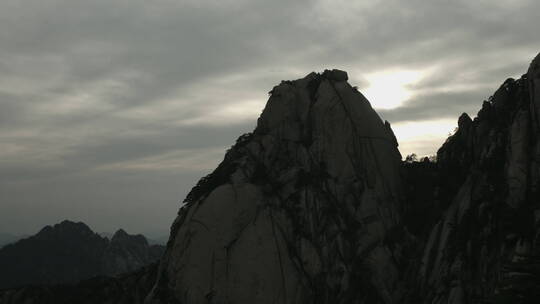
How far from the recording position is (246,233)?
76.6 metres

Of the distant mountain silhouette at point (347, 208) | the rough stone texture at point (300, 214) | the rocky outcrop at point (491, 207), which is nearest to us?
the rocky outcrop at point (491, 207)

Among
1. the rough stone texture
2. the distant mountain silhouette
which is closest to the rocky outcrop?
the distant mountain silhouette

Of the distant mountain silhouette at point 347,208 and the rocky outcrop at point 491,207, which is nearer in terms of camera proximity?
the rocky outcrop at point 491,207

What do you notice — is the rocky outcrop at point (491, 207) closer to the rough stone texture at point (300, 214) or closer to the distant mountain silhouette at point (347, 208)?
the distant mountain silhouette at point (347, 208)

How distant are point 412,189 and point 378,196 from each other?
19.4 feet

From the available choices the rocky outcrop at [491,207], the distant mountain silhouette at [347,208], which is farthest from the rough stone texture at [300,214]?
the rocky outcrop at [491,207]

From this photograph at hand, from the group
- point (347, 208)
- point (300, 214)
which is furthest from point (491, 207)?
point (300, 214)

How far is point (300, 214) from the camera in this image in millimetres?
→ 79125

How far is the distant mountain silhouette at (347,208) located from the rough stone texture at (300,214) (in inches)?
6.2

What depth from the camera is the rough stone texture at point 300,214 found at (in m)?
73.1

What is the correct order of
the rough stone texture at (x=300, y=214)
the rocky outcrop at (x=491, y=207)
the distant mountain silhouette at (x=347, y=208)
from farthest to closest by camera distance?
the rough stone texture at (x=300, y=214), the distant mountain silhouette at (x=347, y=208), the rocky outcrop at (x=491, y=207)

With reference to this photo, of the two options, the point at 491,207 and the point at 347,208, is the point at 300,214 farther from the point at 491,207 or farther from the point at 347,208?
the point at 491,207

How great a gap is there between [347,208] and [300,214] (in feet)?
21.7

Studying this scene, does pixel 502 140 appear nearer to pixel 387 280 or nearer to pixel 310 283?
pixel 387 280
